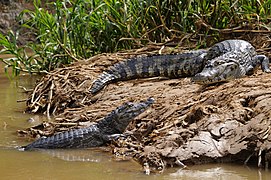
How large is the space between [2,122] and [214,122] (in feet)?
8.88

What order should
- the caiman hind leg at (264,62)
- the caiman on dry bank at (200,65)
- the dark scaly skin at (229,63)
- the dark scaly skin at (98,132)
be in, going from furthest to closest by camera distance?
the caiman hind leg at (264,62)
the caiman on dry bank at (200,65)
the dark scaly skin at (229,63)
the dark scaly skin at (98,132)

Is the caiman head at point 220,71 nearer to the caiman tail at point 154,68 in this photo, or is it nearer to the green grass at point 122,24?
the caiman tail at point 154,68

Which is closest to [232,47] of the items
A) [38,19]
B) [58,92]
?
[58,92]

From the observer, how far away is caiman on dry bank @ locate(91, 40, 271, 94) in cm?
538

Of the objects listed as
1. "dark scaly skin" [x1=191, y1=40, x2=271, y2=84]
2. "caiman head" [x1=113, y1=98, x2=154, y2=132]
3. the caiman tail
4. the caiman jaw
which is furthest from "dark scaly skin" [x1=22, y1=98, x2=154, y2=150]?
the caiman tail

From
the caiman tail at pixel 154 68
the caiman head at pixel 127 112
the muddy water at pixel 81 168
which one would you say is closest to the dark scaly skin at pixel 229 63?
the caiman tail at pixel 154 68

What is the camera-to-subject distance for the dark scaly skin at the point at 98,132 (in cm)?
496

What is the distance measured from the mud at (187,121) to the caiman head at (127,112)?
9cm

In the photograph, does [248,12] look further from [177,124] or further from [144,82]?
[177,124]

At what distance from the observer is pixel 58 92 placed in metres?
6.75

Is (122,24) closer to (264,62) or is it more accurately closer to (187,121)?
(264,62)

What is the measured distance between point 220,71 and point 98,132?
120cm

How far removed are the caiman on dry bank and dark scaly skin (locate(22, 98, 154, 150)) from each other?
0.59m

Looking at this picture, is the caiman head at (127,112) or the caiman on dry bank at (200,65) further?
the caiman on dry bank at (200,65)
